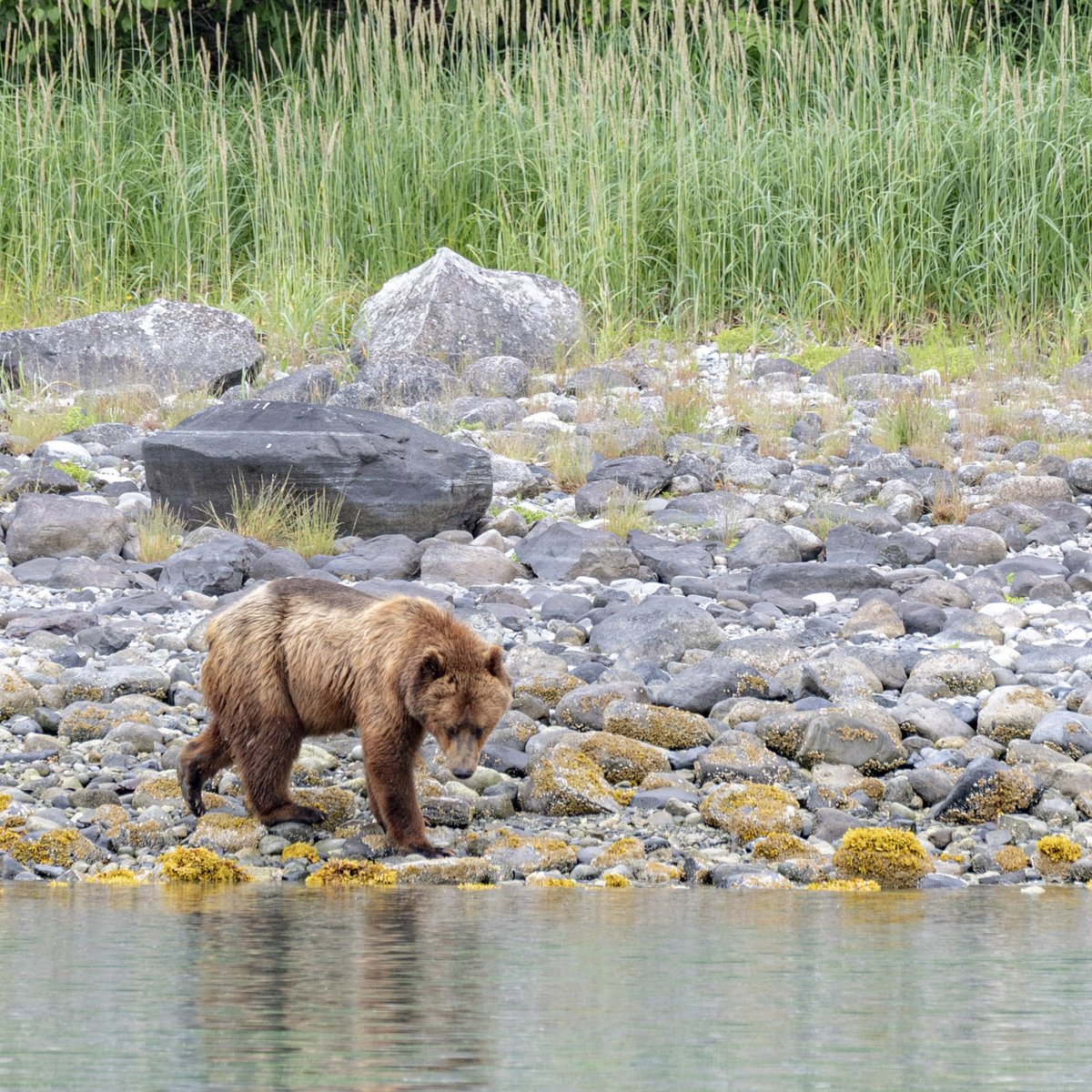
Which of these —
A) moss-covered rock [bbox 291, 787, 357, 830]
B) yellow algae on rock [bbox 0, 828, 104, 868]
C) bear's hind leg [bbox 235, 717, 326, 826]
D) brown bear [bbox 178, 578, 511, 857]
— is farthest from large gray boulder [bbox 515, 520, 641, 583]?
yellow algae on rock [bbox 0, 828, 104, 868]

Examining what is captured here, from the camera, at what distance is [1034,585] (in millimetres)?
8367

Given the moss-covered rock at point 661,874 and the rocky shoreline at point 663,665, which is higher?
the moss-covered rock at point 661,874

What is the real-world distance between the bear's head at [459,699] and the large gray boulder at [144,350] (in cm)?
735

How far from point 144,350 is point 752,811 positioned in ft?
27.8

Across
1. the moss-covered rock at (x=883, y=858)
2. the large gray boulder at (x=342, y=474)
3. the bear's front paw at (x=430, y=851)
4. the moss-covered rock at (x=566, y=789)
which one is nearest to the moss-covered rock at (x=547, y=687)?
the moss-covered rock at (x=566, y=789)

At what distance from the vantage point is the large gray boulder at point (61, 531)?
902 centimetres

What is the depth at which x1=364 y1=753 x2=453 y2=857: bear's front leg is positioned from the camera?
536 cm

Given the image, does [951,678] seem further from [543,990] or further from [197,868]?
[543,990]

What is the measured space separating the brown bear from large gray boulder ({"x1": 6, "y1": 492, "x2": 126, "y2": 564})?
3.41m

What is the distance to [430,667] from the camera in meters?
5.48

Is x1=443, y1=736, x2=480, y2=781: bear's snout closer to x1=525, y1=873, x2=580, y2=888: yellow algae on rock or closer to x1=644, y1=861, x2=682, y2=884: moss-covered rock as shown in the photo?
x1=525, y1=873, x2=580, y2=888: yellow algae on rock

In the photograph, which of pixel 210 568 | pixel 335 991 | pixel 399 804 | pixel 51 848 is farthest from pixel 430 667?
pixel 210 568

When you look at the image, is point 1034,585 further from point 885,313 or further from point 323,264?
point 323,264

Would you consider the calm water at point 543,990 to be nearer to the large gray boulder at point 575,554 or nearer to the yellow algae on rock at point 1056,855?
the yellow algae on rock at point 1056,855
